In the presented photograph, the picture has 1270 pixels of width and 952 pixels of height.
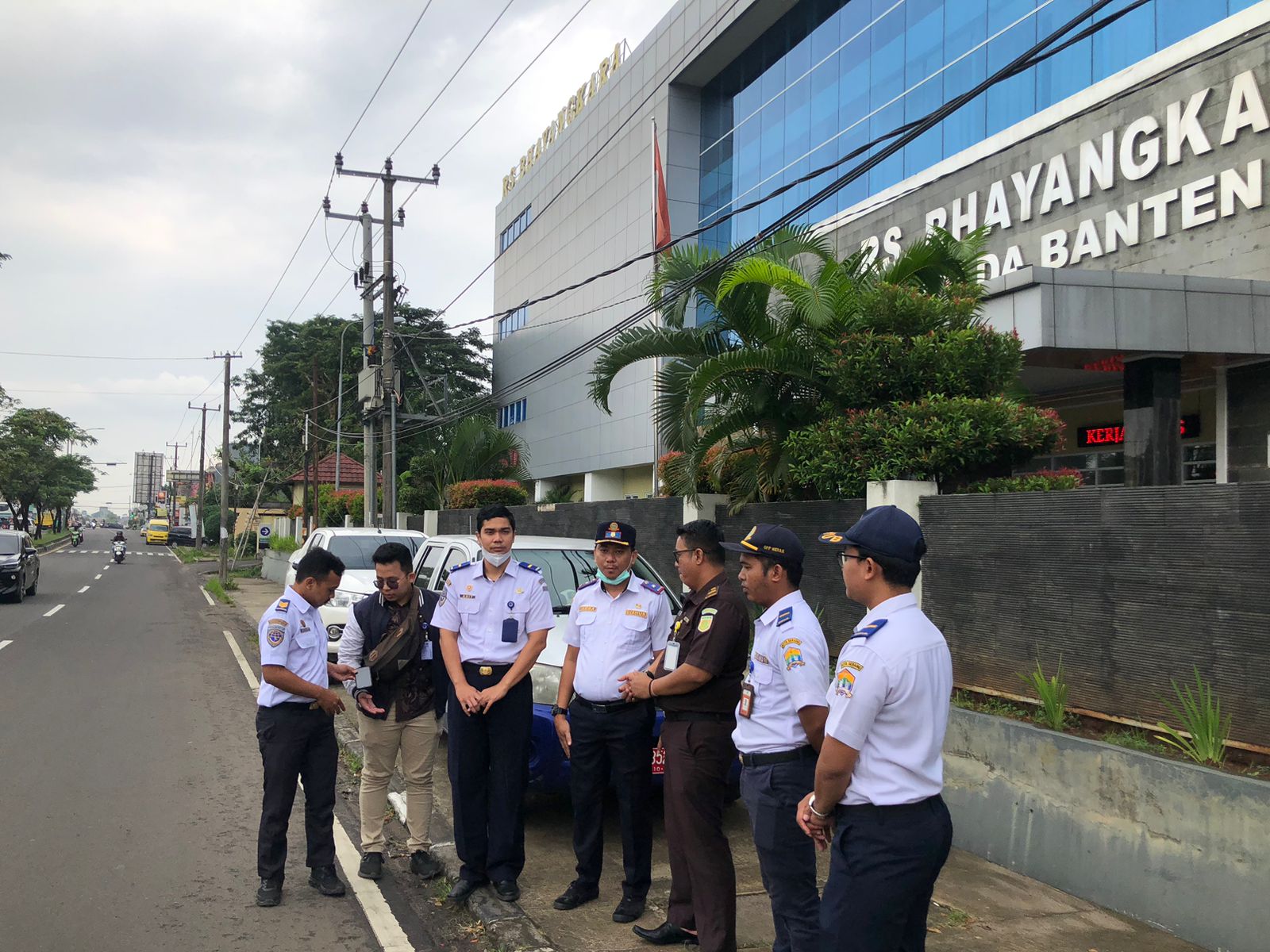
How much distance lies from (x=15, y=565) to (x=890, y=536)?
2398 cm

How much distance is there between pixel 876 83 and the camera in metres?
21.1

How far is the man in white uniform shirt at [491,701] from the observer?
5.10m

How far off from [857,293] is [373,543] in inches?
333

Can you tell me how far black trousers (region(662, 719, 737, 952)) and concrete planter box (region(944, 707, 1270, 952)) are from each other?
211 centimetres

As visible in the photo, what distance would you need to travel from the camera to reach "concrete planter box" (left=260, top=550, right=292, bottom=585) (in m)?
31.3

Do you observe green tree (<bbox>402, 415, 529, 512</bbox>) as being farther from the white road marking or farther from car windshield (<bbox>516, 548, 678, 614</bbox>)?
the white road marking

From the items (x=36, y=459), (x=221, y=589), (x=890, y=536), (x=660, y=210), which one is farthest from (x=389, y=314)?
(x=36, y=459)

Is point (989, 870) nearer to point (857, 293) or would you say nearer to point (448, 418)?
point (857, 293)

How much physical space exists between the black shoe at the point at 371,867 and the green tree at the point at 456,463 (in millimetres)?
21387

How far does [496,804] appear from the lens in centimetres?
512

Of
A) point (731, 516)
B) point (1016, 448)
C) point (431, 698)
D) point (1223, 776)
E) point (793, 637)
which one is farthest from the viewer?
point (731, 516)

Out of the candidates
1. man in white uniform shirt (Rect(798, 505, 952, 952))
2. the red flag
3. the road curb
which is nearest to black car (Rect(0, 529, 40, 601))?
the red flag

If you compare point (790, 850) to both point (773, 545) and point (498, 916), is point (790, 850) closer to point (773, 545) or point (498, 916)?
point (773, 545)

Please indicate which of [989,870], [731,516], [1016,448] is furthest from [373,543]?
[989,870]
